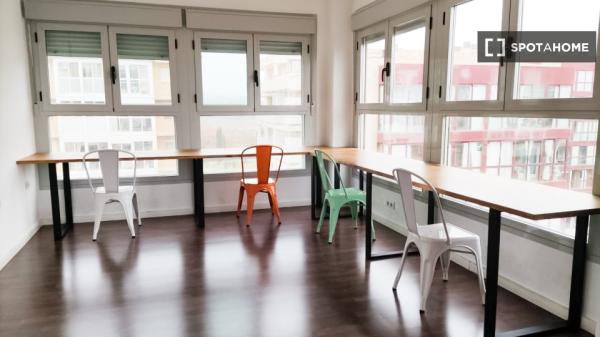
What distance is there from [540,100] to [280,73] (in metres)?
3.19

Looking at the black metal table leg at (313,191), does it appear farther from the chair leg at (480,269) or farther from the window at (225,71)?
the chair leg at (480,269)

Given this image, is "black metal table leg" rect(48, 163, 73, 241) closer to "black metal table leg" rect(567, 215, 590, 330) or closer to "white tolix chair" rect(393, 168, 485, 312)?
"white tolix chair" rect(393, 168, 485, 312)

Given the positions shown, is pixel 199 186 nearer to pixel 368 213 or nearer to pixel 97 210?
pixel 97 210

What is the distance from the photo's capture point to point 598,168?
234cm

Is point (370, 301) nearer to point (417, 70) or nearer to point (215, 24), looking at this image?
point (417, 70)

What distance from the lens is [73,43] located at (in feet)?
14.7

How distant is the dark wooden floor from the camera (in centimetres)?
241

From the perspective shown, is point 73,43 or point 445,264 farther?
point 73,43

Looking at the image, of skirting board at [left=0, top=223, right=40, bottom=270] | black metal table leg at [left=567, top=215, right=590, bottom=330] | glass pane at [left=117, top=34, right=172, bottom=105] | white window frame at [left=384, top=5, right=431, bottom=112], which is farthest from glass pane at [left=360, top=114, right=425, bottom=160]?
skirting board at [left=0, top=223, right=40, bottom=270]

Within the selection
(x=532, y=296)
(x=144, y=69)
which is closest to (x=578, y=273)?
(x=532, y=296)

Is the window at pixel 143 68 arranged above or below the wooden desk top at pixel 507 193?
above

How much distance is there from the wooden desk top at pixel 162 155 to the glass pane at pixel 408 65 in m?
1.21

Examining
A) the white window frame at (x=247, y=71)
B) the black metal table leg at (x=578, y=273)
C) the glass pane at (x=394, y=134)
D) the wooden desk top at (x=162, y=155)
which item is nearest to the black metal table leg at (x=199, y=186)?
the wooden desk top at (x=162, y=155)

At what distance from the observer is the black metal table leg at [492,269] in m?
2.14
